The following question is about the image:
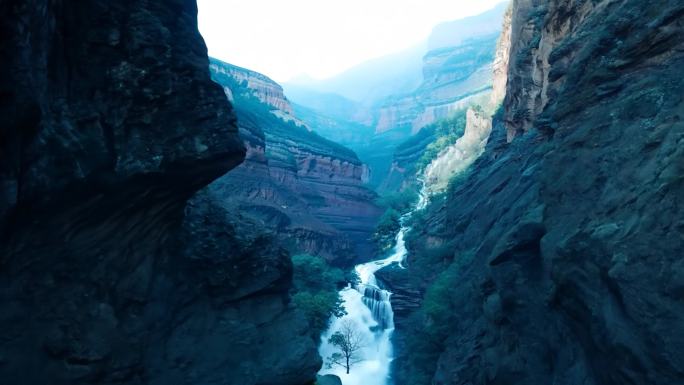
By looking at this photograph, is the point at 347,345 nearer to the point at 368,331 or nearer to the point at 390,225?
the point at 368,331

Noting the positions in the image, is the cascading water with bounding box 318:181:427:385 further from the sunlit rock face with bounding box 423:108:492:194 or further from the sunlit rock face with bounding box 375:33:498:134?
the sunlit rock face with bounding box 375:33:498:134

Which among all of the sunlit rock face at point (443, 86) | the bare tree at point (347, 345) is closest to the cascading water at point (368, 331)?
the bare tree at point (347, 345)

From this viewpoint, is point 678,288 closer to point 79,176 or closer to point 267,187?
point 79,176

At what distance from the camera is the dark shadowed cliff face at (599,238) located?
8375mm

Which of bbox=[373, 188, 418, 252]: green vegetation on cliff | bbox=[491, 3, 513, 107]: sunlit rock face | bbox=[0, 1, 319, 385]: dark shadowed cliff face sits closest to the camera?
bbox=[0, 1, 319, 385]: dark shadowed cliff face

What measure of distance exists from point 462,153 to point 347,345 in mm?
43806

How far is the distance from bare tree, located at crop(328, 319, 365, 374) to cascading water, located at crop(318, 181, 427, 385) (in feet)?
1.16

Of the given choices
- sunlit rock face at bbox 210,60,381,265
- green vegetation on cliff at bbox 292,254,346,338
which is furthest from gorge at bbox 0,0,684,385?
sunlit rock face at bbox 210,60,381,265

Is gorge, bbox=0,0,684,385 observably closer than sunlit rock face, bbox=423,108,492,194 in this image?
Yes

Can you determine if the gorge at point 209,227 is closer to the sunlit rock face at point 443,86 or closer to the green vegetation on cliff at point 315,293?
the green vegetation on cliff at point 315,293

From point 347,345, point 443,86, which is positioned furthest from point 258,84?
point 443,86

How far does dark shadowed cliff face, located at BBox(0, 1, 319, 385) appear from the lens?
879 centimetres

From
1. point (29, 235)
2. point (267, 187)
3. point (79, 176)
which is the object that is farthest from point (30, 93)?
point (267, 187)

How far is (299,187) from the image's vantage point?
63594 millimetres
